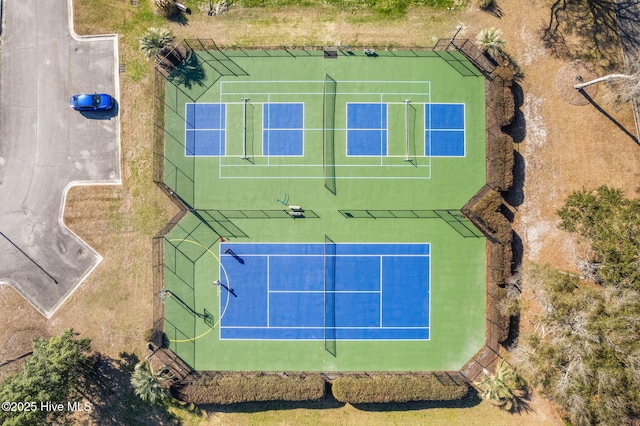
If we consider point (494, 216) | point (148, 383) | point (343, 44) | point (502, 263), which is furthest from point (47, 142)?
point (502, 263)

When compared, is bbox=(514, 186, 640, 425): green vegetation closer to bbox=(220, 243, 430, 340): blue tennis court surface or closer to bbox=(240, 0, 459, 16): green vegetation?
bbox=(220, 243, 430, 340): blue tennis court surface

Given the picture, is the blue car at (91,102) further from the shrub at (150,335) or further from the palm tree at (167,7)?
the shrub at (150,335)

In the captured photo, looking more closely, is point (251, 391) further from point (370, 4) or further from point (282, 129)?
point (370, 4)

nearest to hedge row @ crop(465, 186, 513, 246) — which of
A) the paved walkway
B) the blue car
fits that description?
the paved walkway

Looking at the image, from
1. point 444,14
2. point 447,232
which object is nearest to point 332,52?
point 444,14

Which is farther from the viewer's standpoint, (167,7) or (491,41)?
(167,7)

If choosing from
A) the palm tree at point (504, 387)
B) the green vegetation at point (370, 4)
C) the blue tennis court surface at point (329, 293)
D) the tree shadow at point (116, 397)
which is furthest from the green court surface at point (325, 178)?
the tree shadow at point (116, 397)

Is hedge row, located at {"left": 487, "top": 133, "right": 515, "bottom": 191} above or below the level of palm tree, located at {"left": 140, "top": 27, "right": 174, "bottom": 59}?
below
